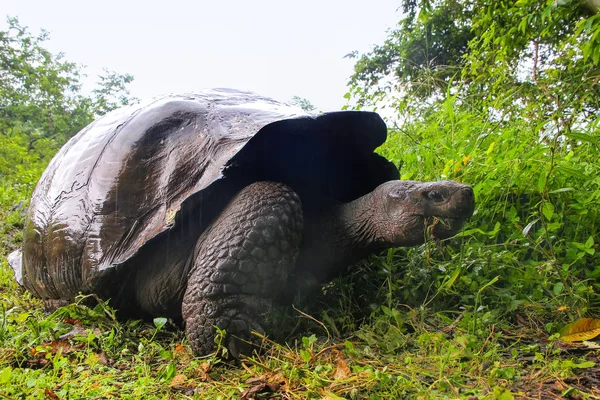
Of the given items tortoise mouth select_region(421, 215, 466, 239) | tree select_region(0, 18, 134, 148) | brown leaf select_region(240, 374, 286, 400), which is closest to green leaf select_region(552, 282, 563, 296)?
tortoise mouth select_region(421, 215, 466, 239)

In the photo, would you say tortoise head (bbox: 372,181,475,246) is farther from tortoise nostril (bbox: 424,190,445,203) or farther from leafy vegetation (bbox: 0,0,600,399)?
leafy vegetation (bbox: 0,0,600,399)

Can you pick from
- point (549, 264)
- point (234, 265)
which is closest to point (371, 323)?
point (234, 265)

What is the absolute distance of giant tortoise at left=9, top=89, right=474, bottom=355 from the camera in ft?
6.16

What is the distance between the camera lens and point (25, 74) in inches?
440

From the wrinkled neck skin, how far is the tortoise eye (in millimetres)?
322

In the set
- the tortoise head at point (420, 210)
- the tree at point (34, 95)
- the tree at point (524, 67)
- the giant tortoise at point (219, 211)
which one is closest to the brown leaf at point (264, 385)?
the giant tortoise at point (219, 211)

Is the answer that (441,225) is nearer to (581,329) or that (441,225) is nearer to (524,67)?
(581,329)

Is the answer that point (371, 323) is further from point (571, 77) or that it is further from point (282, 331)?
point (571, 77)

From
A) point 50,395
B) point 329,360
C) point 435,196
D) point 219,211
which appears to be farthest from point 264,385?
point 435,196

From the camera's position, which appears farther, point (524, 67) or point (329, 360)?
point (524, 67)

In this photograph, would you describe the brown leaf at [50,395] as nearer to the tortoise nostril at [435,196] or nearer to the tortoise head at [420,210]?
the tortoise head at [420,210]

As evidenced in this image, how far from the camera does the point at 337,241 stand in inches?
89.1

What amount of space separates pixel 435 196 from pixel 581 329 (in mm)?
795

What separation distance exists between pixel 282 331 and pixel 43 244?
1611mm
